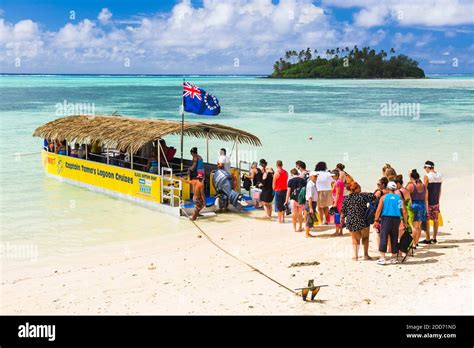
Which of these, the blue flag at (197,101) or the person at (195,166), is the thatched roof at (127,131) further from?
the person at (195,166)

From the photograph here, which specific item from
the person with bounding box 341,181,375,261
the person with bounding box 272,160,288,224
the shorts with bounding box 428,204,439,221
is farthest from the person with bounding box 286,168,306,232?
the shorts with bounding box 428,204,439,221

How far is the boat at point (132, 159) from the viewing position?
13703mm

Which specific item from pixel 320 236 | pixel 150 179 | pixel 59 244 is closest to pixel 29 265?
pixel 59 244

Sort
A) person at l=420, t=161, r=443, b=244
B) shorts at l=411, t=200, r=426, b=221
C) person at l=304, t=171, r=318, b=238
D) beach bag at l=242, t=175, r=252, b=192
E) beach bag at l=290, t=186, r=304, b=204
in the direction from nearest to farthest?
shorts at l=411, t=200, r=426, b=221
person at l=420, t=161, r=443, b=244
person at l=304, t=171, r=318, b=238
beach bag at l=290, t=186, r=304, b=204
beach bag at l=242, t=175, r=252, b=192

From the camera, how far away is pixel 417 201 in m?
9.51

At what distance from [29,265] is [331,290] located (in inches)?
229

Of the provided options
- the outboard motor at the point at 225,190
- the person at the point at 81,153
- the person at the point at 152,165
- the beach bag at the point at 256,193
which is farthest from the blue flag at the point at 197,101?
the person at the point at 81,153

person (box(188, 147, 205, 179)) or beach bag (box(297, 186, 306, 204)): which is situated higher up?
person (box(188, 147, 205, 179))

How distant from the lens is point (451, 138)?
3222cm

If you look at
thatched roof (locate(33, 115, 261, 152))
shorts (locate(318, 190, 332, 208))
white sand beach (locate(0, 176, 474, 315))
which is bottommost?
white sand beach (locate(0, 176, 474, 315))

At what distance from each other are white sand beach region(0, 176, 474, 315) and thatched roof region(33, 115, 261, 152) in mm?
2928

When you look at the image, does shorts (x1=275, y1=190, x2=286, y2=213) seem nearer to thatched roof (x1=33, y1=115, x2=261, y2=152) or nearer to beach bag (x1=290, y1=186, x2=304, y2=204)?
beach bag (x1=290, y1=186, x2=304, y2=204)

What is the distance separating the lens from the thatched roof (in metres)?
13.7
